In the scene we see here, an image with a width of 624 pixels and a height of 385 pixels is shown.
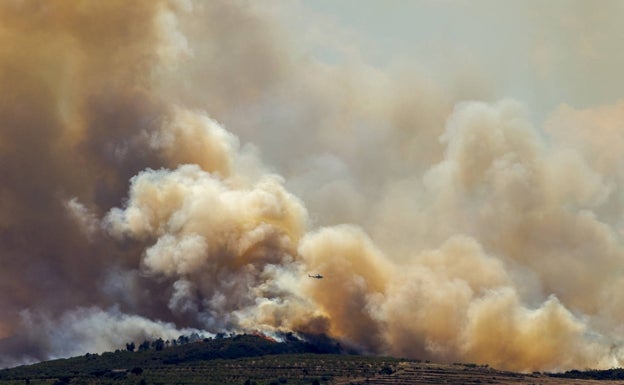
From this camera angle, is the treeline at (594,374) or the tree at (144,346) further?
the tree at (144,346)

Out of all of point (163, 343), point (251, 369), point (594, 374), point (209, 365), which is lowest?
point (594, 374)

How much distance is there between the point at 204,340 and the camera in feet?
620

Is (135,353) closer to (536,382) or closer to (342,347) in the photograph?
(342,347)

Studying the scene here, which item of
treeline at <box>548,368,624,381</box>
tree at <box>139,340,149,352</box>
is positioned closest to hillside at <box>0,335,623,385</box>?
treeline at <box>548,368,624,381</box>

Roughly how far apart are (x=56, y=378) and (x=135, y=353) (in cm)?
1530

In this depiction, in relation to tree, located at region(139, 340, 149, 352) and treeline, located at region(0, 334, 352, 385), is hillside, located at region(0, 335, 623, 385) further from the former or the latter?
tree, located at region(139, 340, 149, 352)

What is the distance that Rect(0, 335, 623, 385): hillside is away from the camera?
172875mm

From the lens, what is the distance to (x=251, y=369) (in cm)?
17675

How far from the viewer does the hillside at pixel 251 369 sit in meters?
173

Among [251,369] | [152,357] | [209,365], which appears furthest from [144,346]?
[251,369]

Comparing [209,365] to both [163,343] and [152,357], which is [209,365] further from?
[163,343]

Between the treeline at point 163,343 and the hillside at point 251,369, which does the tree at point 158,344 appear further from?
the hillside at point 251,369

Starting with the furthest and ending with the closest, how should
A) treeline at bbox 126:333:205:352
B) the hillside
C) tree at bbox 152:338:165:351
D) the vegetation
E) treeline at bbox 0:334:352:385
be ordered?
treeline at bbox 126:333:205:352, tree at bbox 152:338:165:351, treeline at bbox 0:334:352:385, the hillside, the vegetation

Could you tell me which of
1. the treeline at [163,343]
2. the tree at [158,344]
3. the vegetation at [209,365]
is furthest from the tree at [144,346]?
the tree at [158,344]
